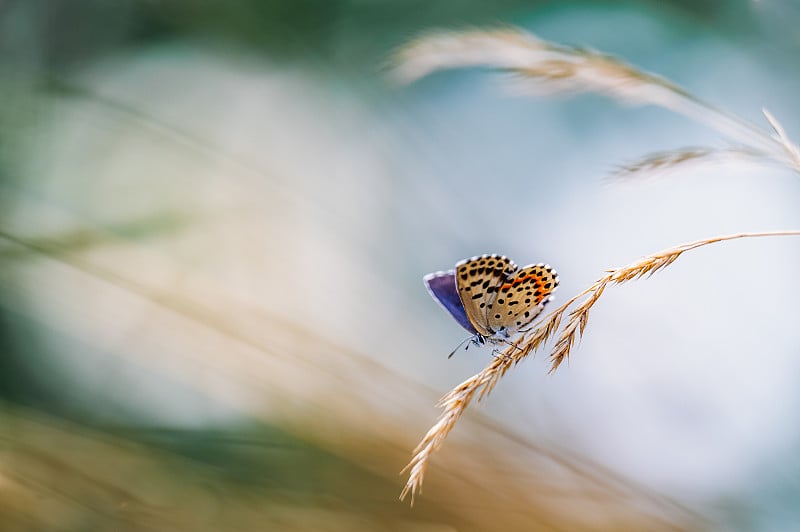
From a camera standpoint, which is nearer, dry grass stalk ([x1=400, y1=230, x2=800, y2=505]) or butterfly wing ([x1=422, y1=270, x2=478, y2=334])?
dry grass stalk ([x1=400, y1=230, x2=800, y2=505])

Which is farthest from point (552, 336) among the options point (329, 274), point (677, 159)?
point (329, 274)

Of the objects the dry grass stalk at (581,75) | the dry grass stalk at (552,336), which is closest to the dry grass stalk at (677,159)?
the dry grass stalk at (581,75)

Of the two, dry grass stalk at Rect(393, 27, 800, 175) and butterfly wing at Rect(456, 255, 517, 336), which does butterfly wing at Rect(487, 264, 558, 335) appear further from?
dry grass stalk at Rect(393, 27, 800, 175)

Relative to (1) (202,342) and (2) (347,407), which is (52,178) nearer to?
(1) (202,342)

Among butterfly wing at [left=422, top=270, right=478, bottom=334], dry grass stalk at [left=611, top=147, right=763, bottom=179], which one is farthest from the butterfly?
dry grass stalk at [left=611, top=147, right=763, bottom=179]

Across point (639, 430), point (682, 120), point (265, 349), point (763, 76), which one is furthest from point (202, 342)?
point (763, 76)
